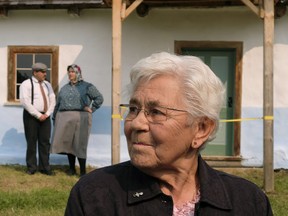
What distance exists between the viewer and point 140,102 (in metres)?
2.16

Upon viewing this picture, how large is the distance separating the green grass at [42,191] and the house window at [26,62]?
5.07ft

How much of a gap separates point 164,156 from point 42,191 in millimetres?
5026

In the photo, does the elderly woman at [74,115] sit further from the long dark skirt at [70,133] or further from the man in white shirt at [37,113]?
the man in white shirt at [37,113]

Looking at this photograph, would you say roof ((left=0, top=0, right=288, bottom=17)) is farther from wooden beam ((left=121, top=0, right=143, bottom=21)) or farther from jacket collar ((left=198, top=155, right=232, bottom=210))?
jacket collar ((left=198, top=155, right=232, bottom=210))

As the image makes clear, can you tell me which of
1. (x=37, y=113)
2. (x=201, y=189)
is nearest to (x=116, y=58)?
(x=37, y=113)

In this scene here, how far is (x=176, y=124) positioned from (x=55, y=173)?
6.84 metres

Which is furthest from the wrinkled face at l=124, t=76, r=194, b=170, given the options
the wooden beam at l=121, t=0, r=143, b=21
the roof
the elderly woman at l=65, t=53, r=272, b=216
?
the roof

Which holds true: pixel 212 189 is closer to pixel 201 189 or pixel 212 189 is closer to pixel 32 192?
pixel 201 189

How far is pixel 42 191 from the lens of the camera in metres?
6.86

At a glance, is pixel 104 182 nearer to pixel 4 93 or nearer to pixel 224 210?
pixel 224 210

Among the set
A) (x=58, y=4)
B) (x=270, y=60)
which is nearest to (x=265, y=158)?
(x=270, y=60)

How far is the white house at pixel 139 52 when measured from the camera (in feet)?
30.0

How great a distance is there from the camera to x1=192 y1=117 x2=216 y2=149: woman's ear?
2.23 metres

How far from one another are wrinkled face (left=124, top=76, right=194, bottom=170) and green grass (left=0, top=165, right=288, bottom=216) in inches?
146
